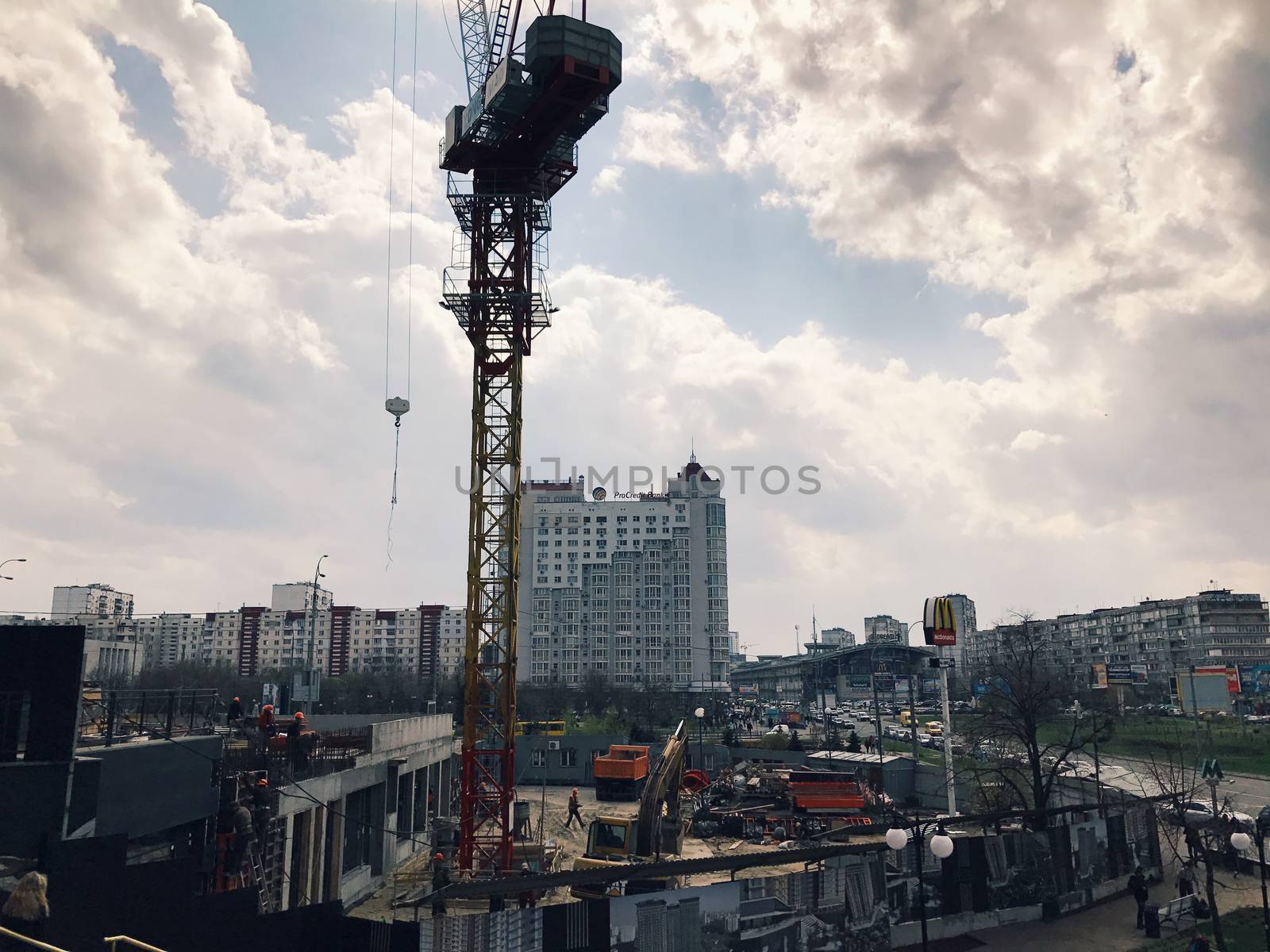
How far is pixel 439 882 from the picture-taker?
28625 millimetres

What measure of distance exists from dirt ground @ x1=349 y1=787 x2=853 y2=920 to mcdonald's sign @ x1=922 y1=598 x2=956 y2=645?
9.82 m

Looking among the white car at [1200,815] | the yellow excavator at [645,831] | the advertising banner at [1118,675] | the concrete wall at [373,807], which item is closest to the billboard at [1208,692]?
the advertising banner at [1118,675]

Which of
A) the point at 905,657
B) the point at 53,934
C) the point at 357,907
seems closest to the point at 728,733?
the point at 357,907

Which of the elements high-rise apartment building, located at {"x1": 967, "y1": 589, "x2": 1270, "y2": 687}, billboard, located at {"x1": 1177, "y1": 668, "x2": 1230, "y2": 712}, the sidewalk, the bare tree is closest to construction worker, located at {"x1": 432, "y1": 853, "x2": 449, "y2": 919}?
the sidewalk

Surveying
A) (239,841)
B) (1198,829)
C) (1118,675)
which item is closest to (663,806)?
(239,841)

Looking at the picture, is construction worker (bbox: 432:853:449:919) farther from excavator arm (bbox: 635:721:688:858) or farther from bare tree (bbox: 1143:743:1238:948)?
bare tree (bbox: 1143:743:1238:948)

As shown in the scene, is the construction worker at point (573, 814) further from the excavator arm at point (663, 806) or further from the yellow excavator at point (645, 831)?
the yellow excavator at point (645, 831)

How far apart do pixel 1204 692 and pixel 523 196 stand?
75.3 m

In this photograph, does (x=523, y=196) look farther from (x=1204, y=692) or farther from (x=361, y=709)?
(x=361, y=709)

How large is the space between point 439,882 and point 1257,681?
123m

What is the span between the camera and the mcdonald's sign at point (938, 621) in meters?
31.7

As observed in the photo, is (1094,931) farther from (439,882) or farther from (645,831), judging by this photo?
(439,882)

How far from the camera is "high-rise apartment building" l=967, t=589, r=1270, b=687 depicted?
14212 cm

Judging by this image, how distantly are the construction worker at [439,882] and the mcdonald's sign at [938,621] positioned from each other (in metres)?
19.1
